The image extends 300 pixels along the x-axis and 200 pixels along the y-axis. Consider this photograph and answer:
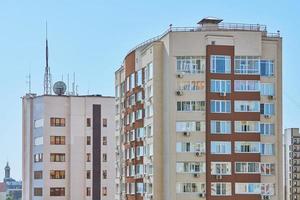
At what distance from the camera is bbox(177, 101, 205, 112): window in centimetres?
7025

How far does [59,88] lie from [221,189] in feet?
158

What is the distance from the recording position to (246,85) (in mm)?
70688

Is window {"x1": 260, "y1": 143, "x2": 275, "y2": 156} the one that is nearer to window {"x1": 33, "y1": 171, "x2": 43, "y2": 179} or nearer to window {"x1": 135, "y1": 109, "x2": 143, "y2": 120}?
window {"x1": 135, "y1": 109, "x2": 143, "y2": 120}

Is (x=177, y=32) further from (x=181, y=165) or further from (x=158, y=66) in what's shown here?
(x=181, y=165)

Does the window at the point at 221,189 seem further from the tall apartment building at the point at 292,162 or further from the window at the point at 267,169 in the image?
the tall apartment building at the point at 292,162

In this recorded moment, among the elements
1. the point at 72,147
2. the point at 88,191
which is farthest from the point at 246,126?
the point at 88,191

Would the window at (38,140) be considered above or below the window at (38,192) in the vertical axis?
above

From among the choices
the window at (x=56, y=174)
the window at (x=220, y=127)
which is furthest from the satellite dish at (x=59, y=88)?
the window at (x=220, y=127)

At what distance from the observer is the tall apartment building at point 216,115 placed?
69.5m

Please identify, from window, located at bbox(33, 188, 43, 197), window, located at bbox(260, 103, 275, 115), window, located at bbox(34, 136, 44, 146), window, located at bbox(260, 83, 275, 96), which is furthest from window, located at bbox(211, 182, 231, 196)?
window, located at bbox(33, 188, 43, 197)

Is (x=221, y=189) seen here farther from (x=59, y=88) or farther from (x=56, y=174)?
(x=59, y=88)

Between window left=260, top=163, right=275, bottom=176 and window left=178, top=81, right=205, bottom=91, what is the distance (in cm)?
997

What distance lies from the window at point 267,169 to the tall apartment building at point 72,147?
41.5m

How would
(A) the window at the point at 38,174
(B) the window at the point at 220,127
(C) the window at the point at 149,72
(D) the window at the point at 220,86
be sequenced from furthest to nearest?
(A) the window at the point at 38,174 < (C) the window at the point at 149,72 < (D) the window at the point at 220,86 < (B) the window at the point at 220,127
